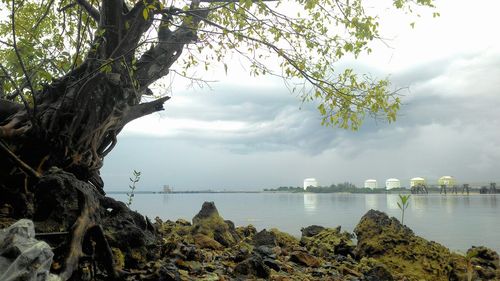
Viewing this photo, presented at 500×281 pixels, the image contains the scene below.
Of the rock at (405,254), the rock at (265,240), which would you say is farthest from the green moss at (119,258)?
the rock at (405,254)

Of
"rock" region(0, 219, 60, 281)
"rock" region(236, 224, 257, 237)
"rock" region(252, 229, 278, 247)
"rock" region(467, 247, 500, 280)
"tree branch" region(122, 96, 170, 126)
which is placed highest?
"tree branch" region(122, 96, 170, 126)

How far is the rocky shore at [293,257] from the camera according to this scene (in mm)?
5781

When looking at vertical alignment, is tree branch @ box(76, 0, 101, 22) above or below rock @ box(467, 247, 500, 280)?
above

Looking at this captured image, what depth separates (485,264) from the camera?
11.1 meters

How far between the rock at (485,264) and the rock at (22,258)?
33.3ft

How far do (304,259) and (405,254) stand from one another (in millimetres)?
2453

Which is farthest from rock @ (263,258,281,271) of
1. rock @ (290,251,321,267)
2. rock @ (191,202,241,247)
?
rock @ (191,202,241,247)

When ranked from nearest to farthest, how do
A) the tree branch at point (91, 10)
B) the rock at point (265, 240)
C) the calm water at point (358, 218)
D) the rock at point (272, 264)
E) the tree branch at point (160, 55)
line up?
the rock at point (272, 264)
the tree branch at point (91, 10)
the tree branch at point (160, 55)
the rock at point (265, 240)
the calm water at point (358, 218)

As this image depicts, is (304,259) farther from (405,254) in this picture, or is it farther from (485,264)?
(485,264)

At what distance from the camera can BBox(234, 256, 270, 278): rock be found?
626 centimetres

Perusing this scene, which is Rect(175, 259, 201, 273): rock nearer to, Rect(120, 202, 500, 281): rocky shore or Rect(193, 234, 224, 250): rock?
Rect(120, 202, 500, 281): rocky shore

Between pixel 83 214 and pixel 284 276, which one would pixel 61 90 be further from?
pixel 284 276

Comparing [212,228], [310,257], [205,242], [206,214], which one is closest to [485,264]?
[310,257]

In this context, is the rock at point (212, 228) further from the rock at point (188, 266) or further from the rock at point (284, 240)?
the rock at point (188, 266)
